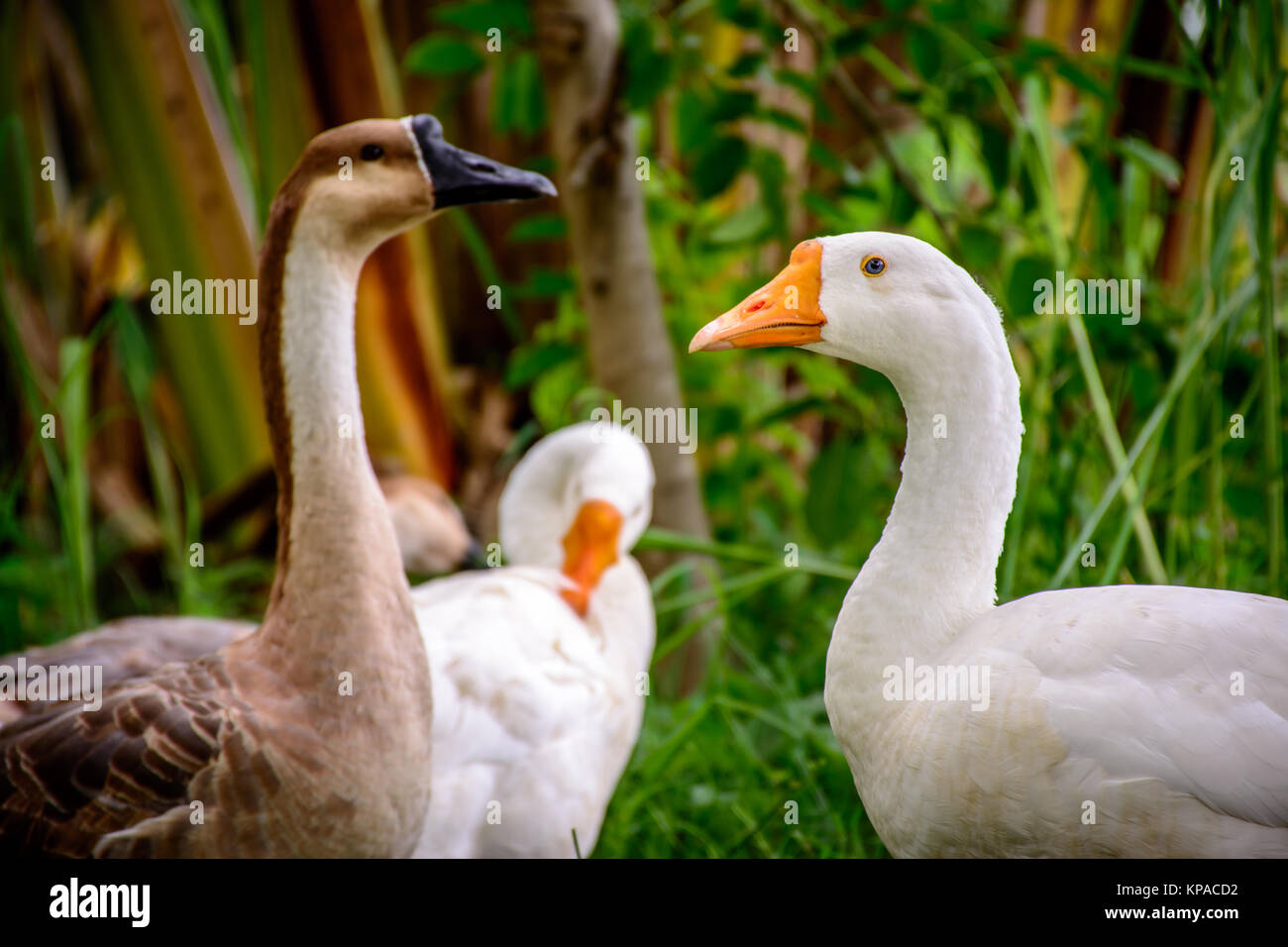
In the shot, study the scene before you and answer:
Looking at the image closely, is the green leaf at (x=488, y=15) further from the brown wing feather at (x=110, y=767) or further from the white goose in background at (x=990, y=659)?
the brown wing feather at (x=110, y=767)

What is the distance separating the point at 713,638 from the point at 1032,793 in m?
1.39

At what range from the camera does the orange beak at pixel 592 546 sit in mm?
2146

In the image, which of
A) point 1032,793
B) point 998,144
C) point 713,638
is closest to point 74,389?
point 713,638

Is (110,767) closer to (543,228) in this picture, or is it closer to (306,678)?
(306,678)

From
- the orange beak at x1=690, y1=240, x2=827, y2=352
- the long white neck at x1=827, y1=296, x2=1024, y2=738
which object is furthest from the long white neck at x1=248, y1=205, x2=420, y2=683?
the long white neck at x1=827, y1=296, x2=1024, y2=738

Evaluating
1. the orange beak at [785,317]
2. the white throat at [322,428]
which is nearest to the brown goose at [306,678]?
the white throat at [322,428]

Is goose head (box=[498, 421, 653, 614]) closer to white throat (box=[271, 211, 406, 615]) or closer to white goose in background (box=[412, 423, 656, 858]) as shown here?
white goose in background (box=[412, 423, 656, 858])

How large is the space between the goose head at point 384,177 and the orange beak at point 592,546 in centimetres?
74

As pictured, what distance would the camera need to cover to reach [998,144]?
2.29 meters

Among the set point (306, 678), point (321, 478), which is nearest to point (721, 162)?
point (321, 478)

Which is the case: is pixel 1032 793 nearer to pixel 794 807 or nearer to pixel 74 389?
pixel 794 807

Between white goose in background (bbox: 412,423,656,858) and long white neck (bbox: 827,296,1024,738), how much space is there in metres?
0.65

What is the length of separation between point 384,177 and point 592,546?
2.77ft

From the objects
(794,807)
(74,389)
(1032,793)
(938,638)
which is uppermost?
(74,389)
